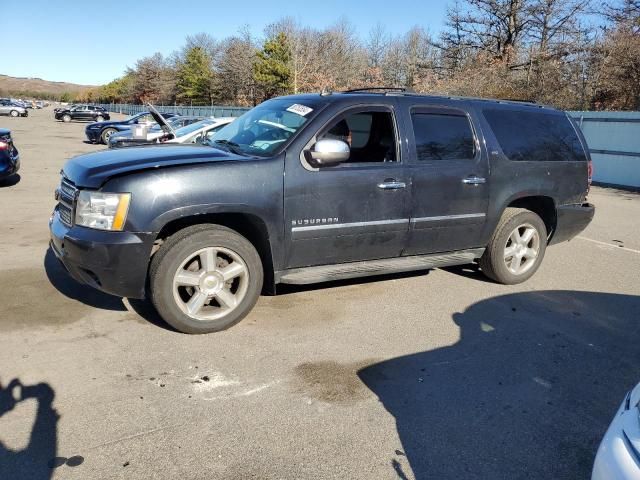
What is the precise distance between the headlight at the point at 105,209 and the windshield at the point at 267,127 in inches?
46.3

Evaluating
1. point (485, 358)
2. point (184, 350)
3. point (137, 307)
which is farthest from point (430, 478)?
point (137, 307)

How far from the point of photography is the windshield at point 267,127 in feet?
14.3

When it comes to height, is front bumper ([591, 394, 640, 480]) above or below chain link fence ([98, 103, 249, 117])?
below

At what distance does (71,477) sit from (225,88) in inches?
2336

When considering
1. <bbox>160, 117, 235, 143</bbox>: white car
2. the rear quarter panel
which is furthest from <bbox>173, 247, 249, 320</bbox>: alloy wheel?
<bbox>160, 117, 235, 143</bbox>: white car

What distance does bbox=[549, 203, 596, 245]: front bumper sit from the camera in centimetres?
581

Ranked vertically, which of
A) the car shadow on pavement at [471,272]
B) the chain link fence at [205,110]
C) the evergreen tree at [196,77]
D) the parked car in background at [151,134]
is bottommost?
the car shadow on pavement at [471,272]

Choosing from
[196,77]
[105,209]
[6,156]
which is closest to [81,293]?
[105,209]

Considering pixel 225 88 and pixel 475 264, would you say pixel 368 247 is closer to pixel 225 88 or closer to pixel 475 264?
pixel 475 264

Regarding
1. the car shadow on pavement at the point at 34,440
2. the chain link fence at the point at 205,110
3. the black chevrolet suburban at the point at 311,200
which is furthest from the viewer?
the chain link fence at the point at 205,110

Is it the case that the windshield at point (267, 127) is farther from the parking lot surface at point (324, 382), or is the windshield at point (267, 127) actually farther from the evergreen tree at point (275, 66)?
the evergreen tree at point (275, 66)

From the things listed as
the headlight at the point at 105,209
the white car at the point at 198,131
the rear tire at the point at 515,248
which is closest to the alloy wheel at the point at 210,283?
the headlight at the point at 105,209

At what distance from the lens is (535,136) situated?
18.3ft

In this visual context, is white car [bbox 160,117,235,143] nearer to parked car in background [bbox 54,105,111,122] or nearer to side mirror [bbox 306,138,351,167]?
side mirror [bbox 306,138,351,167]
